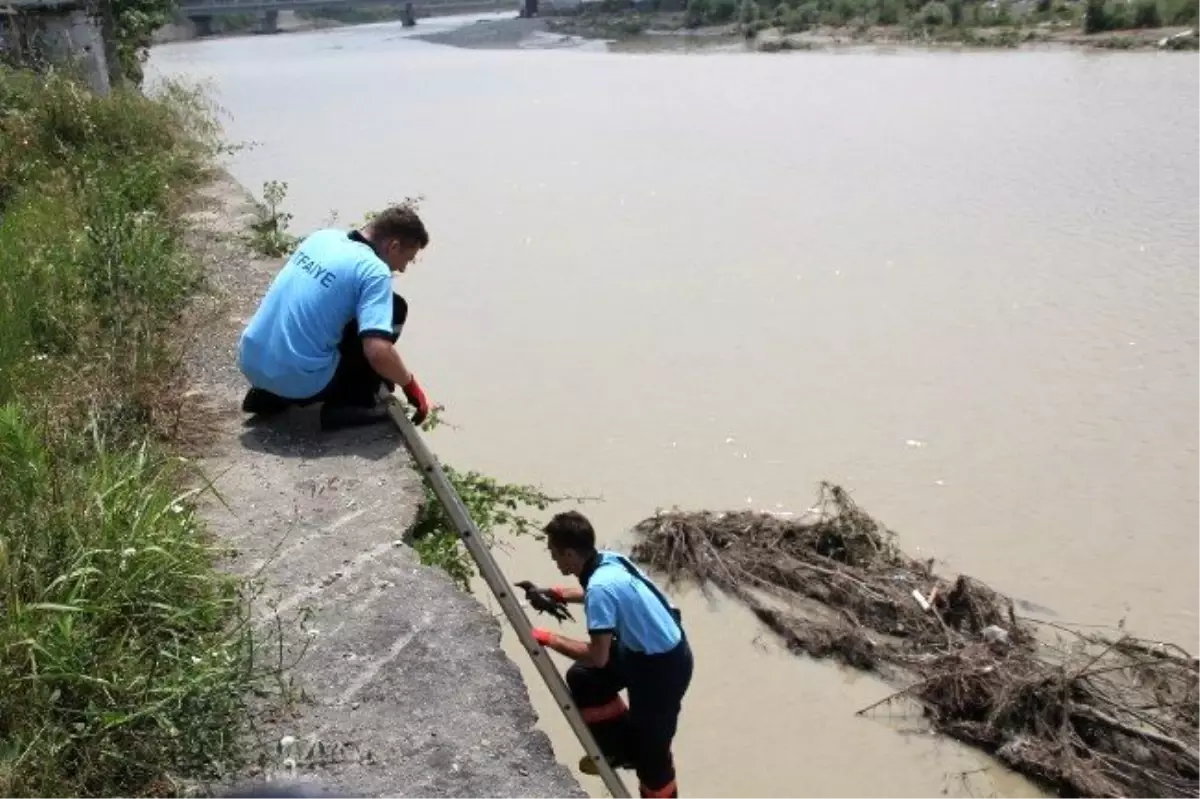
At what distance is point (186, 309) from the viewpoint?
20.9 feet

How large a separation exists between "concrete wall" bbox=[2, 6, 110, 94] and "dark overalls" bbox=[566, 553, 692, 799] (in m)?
11.3

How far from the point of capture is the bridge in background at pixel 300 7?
65625mm

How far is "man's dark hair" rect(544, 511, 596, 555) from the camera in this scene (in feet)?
12.0

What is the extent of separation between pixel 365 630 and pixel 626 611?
0.78 metres

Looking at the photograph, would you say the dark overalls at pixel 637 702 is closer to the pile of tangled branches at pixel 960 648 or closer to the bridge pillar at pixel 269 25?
the pile of tangled branches at pixel 960 648

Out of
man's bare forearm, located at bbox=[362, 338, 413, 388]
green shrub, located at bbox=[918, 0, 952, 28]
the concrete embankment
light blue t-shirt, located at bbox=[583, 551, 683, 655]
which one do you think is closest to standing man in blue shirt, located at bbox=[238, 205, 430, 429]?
man's bare forearm, located at bbox=[362, 338, 413, 388]

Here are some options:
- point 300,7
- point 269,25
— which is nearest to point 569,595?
point 300,7

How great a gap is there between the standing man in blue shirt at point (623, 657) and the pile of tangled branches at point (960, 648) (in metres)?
1.59

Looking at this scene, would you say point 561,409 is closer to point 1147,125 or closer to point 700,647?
point 700,647

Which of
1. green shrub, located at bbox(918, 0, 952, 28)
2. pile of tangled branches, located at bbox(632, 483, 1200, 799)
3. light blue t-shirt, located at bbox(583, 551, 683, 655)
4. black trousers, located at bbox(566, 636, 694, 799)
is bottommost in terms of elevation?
pile of tangled branches, located at bbox(632, 483, 1200, 799)

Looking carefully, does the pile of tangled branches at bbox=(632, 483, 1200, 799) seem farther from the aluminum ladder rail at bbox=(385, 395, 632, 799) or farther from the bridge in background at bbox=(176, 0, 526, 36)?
the bridge in background at bbox=(176, 0, 526, 36)

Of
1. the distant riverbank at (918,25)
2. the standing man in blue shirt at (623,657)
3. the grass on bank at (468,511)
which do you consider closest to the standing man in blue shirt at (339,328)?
the grass on bank at (468,511)

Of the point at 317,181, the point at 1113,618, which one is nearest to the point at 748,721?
the point at 1113,618

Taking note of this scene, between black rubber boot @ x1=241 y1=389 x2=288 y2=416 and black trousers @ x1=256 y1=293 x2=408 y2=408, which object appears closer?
black trousers @ x1=256 y1=293 x2=408 y2=408
